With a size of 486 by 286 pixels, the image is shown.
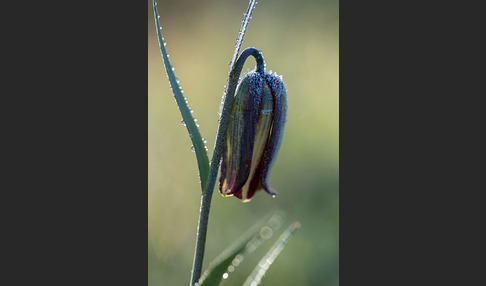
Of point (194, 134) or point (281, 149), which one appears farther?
→ point (281, 149)

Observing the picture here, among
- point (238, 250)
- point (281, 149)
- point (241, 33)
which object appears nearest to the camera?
point (238, 250)

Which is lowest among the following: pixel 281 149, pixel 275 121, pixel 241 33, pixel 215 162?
pixel 281 149

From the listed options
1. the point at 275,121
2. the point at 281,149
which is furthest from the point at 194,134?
the point at 281,149

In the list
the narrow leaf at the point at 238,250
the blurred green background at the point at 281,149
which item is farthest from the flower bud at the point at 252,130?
the blurred green background at the point at 281,149

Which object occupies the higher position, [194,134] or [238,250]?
[194,134]

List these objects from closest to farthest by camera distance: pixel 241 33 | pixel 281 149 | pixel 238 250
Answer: pixel 238 250
pixel 241 33
pixel 281 149

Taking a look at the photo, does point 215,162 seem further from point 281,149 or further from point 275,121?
point 281,149

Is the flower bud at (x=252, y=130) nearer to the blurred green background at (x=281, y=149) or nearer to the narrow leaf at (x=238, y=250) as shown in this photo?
the narrow leaf at (x=238, y=250)

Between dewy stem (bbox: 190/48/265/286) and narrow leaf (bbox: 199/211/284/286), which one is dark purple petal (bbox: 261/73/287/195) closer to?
dewy stem (bbox: 190/48/265/286)
